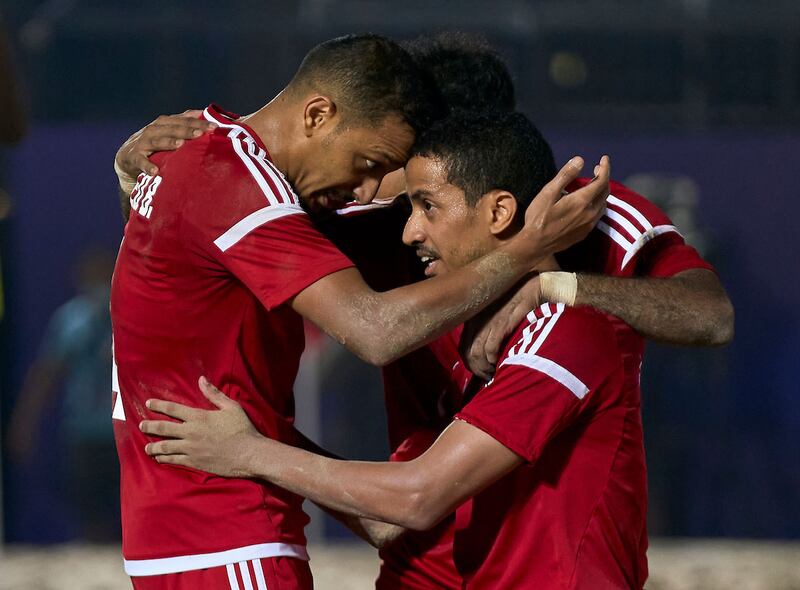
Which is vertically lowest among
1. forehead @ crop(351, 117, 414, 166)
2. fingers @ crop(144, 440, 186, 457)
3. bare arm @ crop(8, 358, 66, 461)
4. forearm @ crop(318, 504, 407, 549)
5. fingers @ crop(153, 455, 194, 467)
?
bare arm @ crop(8, 358, 66, 461)

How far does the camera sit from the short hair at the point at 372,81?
3389mm

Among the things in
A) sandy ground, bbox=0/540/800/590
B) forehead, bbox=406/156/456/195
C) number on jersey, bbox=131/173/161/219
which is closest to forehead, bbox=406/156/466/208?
forehead, bbox=406/156/456/195

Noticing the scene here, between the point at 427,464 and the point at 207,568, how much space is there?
2.14ft

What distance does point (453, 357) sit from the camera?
362 centimetres

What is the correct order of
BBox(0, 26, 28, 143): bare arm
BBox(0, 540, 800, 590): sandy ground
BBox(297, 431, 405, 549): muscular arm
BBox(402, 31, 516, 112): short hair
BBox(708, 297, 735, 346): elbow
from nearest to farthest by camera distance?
BBox(708, 297, 735, 346): elbow, BBox(297, 431, 405, 549): muscular arm, BBox(0, 26, 28, 143): bare arm, BBox(402, 31, 516, 112): short hair, BBox(0, 540, 800, 590): sandy ground

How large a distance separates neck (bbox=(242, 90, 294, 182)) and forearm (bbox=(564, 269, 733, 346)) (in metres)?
0.87

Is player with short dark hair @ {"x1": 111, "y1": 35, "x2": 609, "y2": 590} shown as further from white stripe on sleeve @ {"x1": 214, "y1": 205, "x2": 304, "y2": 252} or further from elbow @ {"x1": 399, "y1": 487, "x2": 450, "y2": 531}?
elbow @ {"x1": 399, "y1": 487, "x2": 450, "y2": 531}

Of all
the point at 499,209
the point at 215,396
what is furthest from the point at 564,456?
the point at 215,396

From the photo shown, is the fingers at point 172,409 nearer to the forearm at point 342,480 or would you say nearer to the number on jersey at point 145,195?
the forearm at point 342,480

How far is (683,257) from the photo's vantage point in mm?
3541

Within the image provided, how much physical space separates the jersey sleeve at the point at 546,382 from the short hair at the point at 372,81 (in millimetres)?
738

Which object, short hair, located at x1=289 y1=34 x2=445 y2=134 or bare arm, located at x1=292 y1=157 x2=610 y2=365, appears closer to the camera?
bare arm, located at x1=292 y1=157 x2=610 y2=365

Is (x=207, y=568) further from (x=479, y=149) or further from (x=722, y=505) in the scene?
(x=722, y=505)

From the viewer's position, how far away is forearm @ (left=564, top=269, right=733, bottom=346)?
3156 mm
